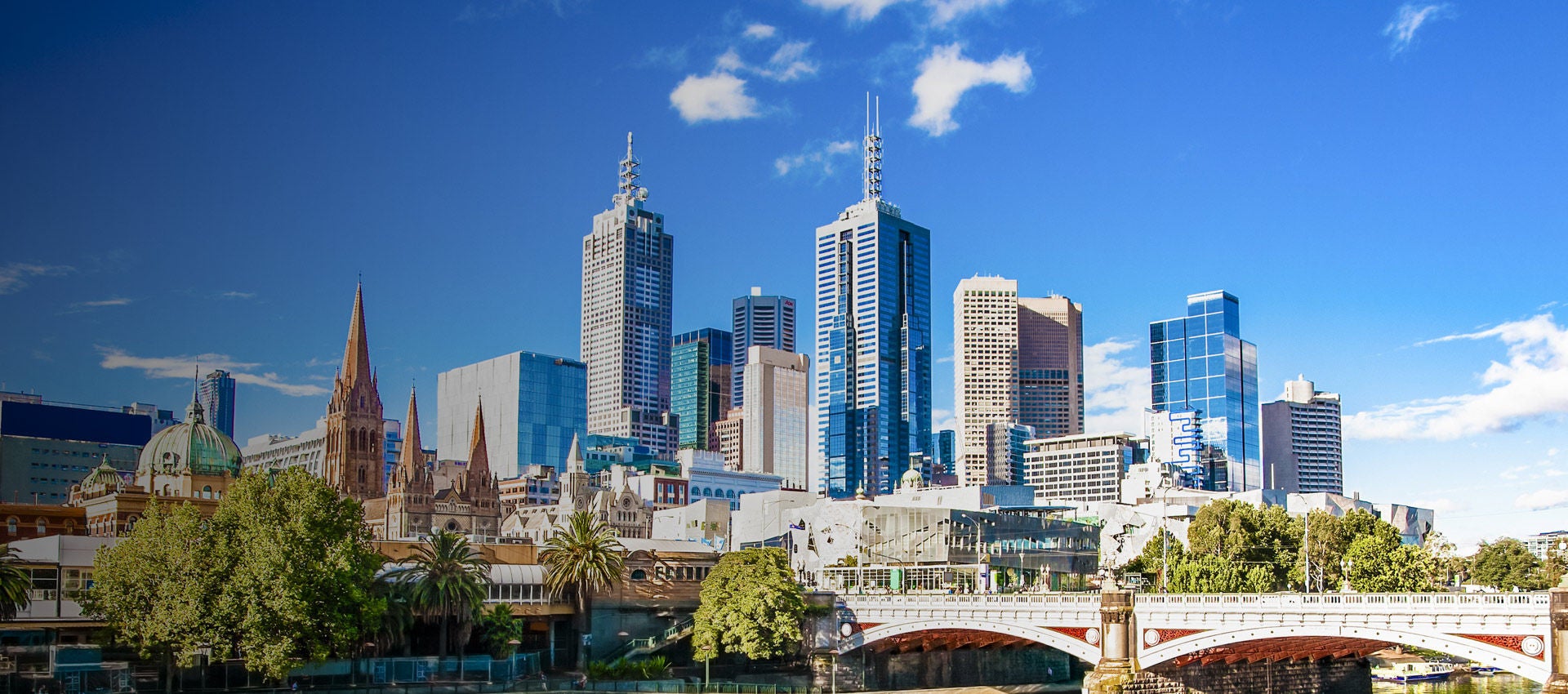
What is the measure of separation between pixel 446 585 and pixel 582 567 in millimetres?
13180

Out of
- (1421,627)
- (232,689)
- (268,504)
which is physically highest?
(268,504)

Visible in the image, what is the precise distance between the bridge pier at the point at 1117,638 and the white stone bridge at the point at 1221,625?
3.1 inches

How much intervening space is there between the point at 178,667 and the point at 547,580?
30.3 metres

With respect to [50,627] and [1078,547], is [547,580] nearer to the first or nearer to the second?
[50,627]

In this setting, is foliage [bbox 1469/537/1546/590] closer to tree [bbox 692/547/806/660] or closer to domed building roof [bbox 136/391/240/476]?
tree [bbox 692/547/806/660]

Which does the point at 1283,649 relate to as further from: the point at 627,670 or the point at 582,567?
the point at 582,567

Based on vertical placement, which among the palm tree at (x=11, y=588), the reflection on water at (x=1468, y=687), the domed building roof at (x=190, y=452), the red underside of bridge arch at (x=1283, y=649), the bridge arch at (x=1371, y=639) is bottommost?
the reflection on water at (x=1468, y=687)

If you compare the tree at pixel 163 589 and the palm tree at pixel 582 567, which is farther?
the palm tree at pixel 582 567

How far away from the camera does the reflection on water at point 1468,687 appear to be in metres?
140

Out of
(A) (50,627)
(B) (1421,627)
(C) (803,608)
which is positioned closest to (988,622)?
(C) (803,608)

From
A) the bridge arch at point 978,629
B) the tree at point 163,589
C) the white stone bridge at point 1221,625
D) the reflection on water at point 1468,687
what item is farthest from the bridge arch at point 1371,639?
the tree at point 163,589

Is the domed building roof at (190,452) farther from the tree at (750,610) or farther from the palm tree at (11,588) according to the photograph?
the tree at (750,610)

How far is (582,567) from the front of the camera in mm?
118625

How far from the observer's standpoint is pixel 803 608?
116625 millimetres
